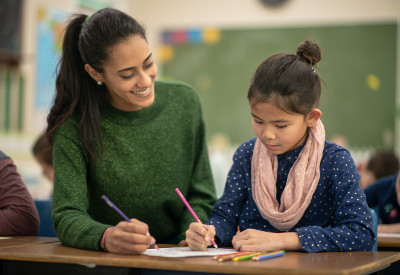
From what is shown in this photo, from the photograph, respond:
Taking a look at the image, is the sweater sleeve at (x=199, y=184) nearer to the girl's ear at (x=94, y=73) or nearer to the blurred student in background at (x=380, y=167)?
the girl's ear at (x=94, y=73)

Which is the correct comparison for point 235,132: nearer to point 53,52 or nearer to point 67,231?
point 53,52

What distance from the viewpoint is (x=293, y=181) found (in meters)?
1.63

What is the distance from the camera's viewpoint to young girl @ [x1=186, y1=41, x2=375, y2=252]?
58.5 inches

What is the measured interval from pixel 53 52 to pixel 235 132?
2.07 m

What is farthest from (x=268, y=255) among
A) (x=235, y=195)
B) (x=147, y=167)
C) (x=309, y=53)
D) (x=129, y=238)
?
(x=147, y=167)

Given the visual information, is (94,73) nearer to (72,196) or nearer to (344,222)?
(72,196)

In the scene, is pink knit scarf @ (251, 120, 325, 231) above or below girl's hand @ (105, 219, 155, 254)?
above

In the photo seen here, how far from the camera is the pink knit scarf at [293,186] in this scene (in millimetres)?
1593

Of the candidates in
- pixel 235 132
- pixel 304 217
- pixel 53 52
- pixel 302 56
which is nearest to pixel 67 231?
pixel 304 217

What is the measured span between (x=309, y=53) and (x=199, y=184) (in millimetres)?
631

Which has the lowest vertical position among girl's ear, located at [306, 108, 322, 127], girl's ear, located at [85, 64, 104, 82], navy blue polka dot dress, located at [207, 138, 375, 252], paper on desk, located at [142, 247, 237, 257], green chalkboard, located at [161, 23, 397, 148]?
paper on desk, located at [142, 247, 237, 257]

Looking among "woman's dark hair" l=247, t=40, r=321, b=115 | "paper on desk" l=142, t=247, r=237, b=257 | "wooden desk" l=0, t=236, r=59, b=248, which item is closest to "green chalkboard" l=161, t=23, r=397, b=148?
"woman's dark hair" l=247, t=40, r=321, b=115

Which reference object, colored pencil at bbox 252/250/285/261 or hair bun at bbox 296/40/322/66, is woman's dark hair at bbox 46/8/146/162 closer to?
hair bun at bbox 296/40/322/66

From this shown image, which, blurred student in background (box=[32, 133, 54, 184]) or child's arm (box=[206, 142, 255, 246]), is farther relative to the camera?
blurred student in background (box=[32, 133, 54, 184])
